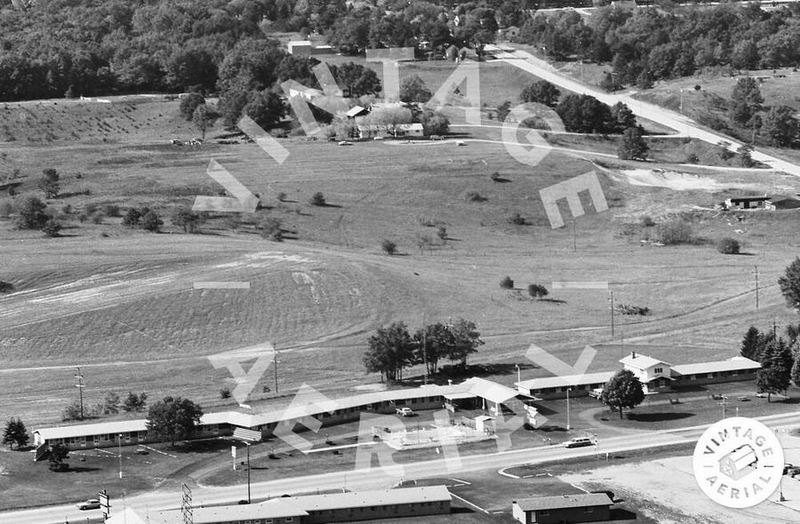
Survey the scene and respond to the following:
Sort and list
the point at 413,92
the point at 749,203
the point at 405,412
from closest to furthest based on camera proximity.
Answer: the point at 405,412, the point at 749,203, the point at 413,92

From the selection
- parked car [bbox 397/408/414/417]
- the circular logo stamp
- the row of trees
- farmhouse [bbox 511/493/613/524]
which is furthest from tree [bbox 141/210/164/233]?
the circular logo stamp

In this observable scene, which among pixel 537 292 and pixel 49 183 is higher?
pixel 49 183

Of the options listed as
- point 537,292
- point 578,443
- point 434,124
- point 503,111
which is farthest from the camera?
point 503,111

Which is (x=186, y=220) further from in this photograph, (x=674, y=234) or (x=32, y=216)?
(x=674, y=234)

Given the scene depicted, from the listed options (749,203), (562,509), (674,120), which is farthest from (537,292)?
(674,120)

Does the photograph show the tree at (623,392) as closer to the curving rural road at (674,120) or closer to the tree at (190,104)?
the curving rural road at (674,120)

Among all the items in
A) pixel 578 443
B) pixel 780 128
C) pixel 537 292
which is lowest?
pixel 578 443

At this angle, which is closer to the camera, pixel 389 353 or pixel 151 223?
pixel 389 353

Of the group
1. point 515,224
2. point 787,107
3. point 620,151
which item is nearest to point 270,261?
point 515,224
